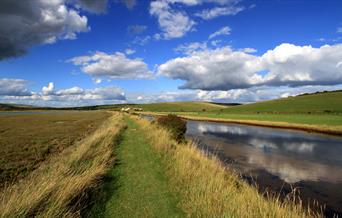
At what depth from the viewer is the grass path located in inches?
283

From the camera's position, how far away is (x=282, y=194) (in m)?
11.1

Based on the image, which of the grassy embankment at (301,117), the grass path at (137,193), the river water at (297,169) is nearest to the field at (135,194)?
the grass path at (137,193)

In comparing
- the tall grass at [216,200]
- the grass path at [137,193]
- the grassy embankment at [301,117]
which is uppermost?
the tall grass at [216,200]

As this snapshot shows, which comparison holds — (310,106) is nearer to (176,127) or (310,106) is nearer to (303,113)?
(303,113)

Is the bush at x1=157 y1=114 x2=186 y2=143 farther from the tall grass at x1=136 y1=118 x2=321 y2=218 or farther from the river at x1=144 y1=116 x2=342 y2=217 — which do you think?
the tall grass at x1=136 y1=118 x2=321 y2=218

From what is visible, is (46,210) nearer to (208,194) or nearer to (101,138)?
(208,194)

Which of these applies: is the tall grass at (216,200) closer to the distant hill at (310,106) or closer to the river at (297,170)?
the river at (297,170)

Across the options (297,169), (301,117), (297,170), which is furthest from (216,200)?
(301,117)

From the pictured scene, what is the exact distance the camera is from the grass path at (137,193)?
283 inches

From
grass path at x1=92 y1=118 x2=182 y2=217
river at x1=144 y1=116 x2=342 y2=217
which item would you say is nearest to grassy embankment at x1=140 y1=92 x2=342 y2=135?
river at x1=144 y1=116 x2=342 y2=217

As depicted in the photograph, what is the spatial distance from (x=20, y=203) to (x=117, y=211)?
2.40 metres

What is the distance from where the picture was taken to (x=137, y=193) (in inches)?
340

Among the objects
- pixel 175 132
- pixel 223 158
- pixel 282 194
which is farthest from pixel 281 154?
pixel 282 194

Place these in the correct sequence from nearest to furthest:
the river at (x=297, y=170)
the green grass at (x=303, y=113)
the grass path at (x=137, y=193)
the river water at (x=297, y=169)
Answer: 1. the grass path at (x=137, y=193)
2. the river at (x=297, y=170)
3. the river water at (x=297, y=169)
4. the green grass at (x=303, y=113)
